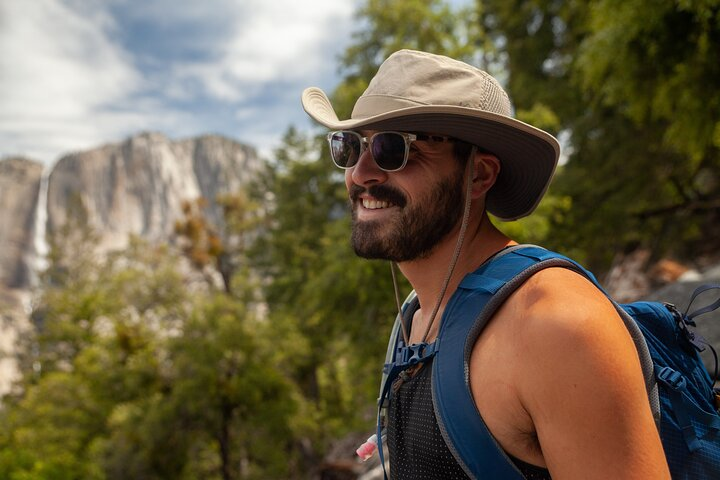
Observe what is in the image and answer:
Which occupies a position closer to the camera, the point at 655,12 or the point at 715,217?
the point at 655,12

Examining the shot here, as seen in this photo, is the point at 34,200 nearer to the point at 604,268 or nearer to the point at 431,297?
the point at 604,268

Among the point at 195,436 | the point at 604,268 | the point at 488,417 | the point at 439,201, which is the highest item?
the point at 439,201

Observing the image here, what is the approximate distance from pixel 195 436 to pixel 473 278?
14.2m

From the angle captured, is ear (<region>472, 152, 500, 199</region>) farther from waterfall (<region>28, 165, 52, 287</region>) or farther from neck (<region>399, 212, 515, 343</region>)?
waterfall (<region>28, 165, 52, 287</region>)

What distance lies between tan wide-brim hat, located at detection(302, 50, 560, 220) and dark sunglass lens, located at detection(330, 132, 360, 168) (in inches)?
2.0

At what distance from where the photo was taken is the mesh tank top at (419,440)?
1.12 m

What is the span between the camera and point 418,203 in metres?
1.48

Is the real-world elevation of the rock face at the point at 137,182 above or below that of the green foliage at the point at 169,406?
above

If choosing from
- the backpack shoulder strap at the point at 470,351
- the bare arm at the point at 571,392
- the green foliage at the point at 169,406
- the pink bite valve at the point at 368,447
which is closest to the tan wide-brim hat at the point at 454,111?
the backpack shoulder strap at the point at 470,351

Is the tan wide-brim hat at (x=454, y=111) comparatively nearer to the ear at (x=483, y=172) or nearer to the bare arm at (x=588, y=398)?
the ear at (x=483, y=172)

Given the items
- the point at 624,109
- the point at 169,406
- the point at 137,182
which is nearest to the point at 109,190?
the point at 137,182

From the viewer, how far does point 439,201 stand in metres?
1.48

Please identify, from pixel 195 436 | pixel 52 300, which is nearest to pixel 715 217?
pixel 195 436

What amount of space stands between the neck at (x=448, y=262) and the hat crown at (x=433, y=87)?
0.34 m
